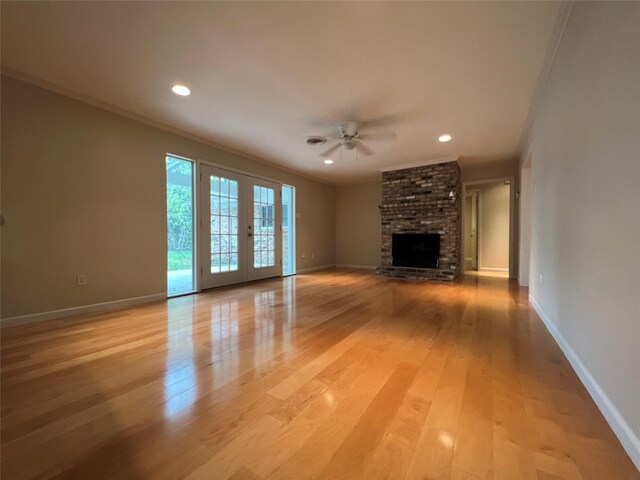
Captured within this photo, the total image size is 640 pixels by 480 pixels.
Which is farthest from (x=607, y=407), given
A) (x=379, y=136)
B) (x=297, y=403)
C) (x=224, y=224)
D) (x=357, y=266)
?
(x=357, y=266)

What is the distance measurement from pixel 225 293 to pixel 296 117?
9.20 feet

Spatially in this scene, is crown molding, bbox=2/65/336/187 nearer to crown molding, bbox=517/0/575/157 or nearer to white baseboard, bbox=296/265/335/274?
white baseboard, bbox=296/265/335/274

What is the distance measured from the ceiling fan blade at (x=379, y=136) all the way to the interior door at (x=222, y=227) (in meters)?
2.40

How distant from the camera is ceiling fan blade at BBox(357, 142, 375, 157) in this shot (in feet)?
14.6

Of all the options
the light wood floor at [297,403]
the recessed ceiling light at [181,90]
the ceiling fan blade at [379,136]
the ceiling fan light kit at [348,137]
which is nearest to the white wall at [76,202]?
the light wood floor at [297,403]

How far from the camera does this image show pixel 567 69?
194 cm

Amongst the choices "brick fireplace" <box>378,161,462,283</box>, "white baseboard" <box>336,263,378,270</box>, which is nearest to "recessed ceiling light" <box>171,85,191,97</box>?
"brick fireplace" <box>378,161,462,283</box>

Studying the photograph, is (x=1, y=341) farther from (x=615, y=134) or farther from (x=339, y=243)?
(x=339, y=243)

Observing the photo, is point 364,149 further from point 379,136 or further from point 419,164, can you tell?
point 419,164

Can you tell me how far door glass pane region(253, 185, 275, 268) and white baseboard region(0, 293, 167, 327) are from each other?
6.51 feet

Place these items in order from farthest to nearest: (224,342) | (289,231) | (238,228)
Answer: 1. (289,231)
2. (238,228)
3. (224,342)

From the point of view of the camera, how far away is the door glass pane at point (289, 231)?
249 inches

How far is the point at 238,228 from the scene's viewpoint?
4.96 meters

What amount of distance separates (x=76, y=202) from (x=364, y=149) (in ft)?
13.5
